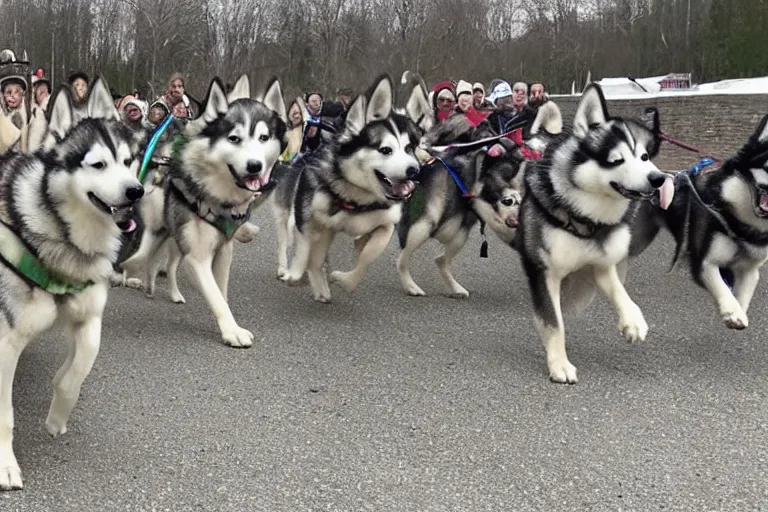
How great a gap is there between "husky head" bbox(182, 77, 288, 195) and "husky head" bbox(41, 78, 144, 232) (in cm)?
172

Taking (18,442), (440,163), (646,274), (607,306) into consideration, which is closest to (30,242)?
(18,442)

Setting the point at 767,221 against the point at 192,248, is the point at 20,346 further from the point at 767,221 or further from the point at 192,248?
the point at 767,221

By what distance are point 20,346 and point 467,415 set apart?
2.16 m

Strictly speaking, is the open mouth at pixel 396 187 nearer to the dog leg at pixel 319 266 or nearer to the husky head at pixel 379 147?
the husky head at pixel 379 147

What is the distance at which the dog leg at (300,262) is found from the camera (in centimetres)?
620

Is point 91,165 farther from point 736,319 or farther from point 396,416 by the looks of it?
point 736,319

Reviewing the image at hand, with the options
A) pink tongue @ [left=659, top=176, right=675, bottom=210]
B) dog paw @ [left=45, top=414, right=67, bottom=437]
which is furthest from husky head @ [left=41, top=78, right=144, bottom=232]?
pink tongue @ [left=659, top=176, right=675, bottom=210]

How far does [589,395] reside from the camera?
14.5 feet

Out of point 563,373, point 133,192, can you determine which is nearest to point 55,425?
point 133,192

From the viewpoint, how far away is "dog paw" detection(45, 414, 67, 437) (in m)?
3.63

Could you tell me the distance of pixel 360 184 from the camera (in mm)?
5961

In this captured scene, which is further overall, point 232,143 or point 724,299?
point 232,143

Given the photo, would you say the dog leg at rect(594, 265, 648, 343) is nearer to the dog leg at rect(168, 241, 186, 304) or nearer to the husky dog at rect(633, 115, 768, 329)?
the husky dog at rect(633, 115, 768, 329)

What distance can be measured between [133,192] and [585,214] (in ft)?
8.56
